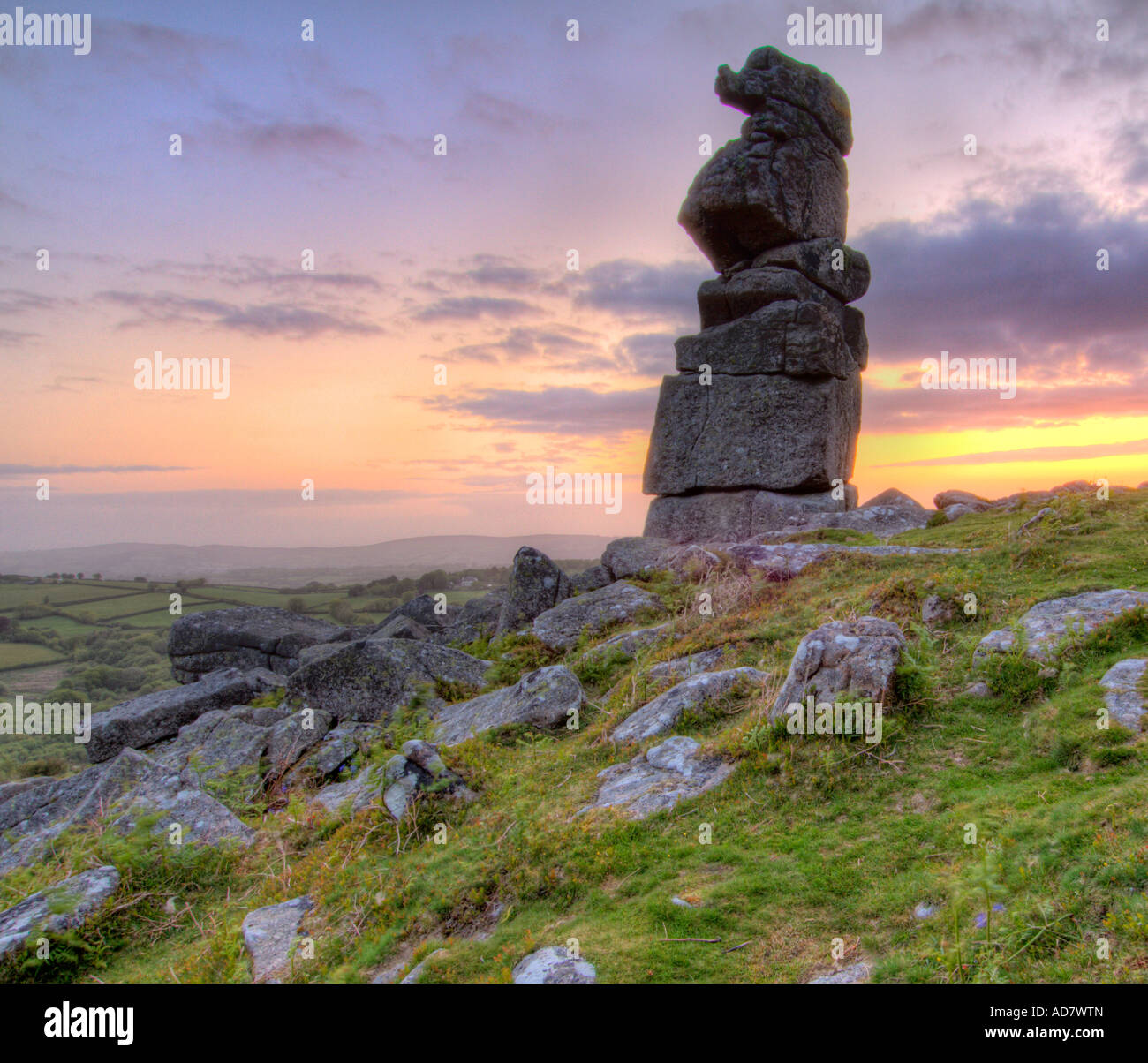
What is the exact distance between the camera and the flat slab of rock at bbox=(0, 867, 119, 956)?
22.6 ft

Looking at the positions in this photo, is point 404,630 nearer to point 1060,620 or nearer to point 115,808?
point 115,808

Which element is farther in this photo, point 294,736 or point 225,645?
point 225,645

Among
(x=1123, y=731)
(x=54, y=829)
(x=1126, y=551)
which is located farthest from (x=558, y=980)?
(x=1126, y=551)

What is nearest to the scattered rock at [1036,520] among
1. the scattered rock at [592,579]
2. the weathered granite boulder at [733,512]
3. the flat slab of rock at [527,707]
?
the weathered granite boulder at [733,512]

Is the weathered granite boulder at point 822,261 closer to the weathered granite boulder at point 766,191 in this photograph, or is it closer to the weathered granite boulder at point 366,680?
the weathered granite boulder at point 766,191

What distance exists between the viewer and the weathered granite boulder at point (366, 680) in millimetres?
13156

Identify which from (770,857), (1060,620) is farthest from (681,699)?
(1060,620)

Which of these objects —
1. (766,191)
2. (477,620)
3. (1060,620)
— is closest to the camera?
(1060,620)

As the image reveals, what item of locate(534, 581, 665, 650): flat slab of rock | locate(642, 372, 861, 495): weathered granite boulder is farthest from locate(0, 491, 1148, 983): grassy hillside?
locate(642, 372, 861, 495): weathered granite boulder

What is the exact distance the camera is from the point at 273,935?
6.49 meters

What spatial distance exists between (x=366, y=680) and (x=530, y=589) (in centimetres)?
482

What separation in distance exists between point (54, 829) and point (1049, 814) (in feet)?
37.7

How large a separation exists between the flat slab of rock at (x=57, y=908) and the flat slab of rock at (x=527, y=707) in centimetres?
425
